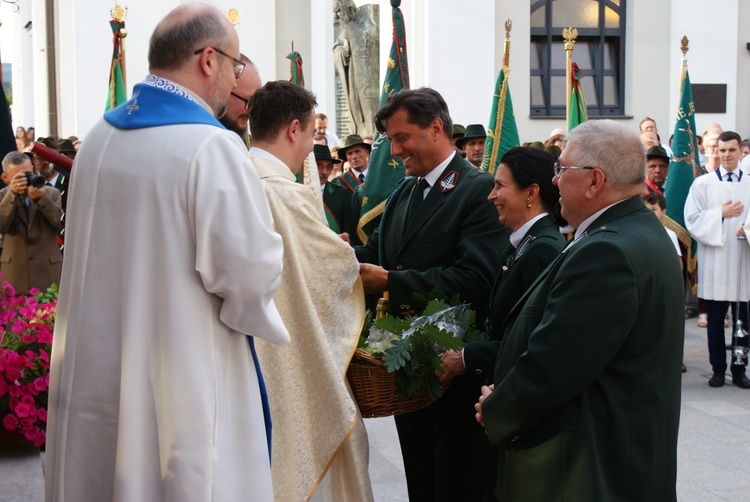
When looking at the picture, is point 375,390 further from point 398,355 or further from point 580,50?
point 580,50

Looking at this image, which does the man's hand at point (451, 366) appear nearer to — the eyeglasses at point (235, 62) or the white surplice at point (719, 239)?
the eyeglasses at point (235, 62)

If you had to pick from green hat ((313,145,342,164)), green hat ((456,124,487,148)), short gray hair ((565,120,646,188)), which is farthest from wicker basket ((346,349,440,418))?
green hat ((456,124,487,148))

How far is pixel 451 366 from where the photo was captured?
3746 millimetres

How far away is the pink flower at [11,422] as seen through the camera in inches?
231

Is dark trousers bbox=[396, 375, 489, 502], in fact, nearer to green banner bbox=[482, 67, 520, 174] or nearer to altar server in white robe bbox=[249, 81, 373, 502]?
altar server in white robe bbox=[249, 81, 373, 502]

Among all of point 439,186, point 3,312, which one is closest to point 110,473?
point 439,186

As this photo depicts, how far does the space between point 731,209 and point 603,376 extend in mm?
6406

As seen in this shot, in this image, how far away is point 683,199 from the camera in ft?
35.8

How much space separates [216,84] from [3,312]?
4.17 m

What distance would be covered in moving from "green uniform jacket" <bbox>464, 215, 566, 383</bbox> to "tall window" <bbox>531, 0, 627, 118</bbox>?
13910 millimetres

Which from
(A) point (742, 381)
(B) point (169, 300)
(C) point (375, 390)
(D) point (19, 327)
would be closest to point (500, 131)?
(A) point (742, 381)

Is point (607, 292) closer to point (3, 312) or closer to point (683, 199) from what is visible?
point (3, 312)

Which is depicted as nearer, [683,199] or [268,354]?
[268,354]

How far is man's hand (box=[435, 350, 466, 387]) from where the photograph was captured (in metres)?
3.73
